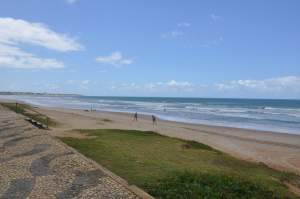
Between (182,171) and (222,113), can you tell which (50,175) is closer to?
(182,171)

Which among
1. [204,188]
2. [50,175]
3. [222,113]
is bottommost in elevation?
[222,113]

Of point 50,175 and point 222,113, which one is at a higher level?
point 50,175

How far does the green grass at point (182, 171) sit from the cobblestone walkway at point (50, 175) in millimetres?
848

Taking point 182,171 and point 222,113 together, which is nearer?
point 182,171

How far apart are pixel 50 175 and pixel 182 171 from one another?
3.21 metres

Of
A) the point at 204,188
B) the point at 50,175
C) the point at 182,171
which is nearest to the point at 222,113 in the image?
the point at 182,171

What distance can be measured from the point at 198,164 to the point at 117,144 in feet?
13.4

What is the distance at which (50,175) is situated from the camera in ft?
28.1

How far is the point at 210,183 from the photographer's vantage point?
8.85 m

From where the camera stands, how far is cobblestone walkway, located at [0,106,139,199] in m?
7.24

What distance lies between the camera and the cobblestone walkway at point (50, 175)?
7.24 meters

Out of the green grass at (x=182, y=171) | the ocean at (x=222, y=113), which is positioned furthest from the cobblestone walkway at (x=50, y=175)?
the ocean at (x=222, y=113)

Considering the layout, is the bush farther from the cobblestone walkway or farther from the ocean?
the ocean

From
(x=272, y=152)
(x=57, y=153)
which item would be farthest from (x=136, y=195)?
(x=272, y=152)
